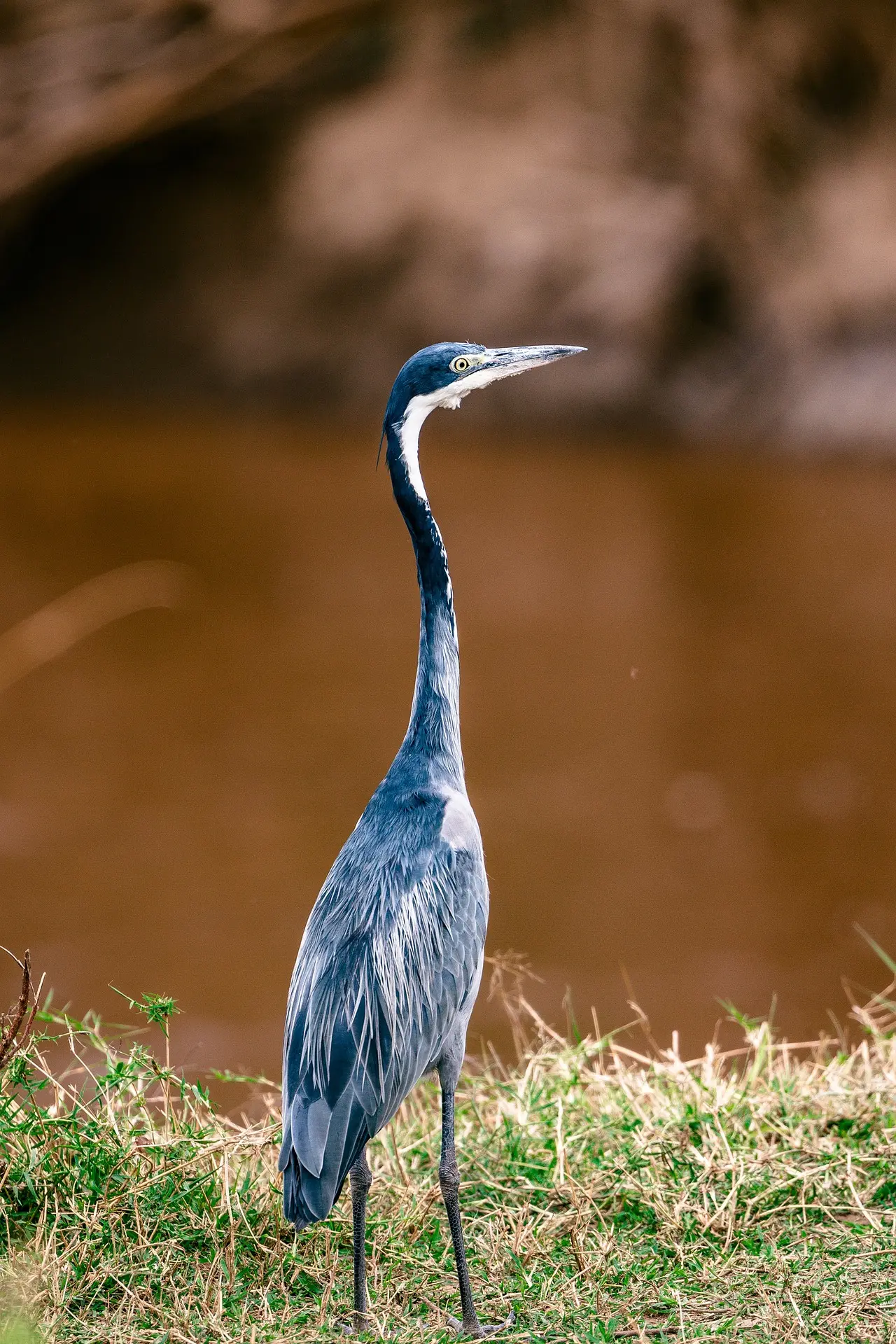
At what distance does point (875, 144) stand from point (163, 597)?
6301 mm

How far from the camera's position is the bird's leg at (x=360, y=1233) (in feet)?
8.23

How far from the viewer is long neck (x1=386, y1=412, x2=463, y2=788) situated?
9.57ft

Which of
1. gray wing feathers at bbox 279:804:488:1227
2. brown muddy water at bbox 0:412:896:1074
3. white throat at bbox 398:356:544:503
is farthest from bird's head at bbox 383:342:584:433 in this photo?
brown muddy water at bbox 0:412:896:1074

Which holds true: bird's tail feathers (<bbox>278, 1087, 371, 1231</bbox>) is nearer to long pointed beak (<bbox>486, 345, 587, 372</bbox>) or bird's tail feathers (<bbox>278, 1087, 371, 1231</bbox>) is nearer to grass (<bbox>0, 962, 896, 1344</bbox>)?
grass (<bbox>0, 962, 896, 1344</bbox>)

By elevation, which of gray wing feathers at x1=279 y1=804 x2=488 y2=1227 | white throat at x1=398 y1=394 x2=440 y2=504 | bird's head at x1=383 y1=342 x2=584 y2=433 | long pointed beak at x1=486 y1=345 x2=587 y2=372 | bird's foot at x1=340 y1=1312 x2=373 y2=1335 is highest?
long pointed beak at x1=486 y1=345 x2=587 y2=372

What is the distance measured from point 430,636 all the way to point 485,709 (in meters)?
4.38

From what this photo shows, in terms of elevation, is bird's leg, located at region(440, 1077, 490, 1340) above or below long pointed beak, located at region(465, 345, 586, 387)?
below

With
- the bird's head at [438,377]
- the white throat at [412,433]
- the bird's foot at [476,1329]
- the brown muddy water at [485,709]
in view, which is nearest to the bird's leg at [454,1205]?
the bird's foot at [476,1329]

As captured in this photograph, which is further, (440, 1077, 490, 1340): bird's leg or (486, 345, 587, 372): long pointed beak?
(486, 345, 587, 372): long pointed beak

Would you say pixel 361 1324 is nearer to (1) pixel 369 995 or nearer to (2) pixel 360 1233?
(2) pixel 360 1233

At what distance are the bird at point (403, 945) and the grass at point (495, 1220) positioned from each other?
0.16 m

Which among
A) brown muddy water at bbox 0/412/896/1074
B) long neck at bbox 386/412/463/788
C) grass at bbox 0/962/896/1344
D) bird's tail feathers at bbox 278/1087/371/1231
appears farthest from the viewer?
brown muddy water at bbox 0/412/896/1074

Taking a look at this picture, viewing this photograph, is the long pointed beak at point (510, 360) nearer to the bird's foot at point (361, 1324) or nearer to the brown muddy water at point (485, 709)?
the bird's foot at point (361, 1324)

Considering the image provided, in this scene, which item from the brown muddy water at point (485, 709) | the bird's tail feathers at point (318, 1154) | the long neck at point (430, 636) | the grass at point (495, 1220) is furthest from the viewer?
the brown muddy water at point (485, 709)
